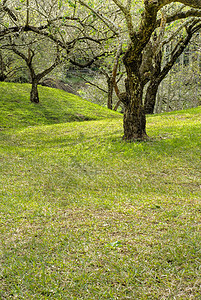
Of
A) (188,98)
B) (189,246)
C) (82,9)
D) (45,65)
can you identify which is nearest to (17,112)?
(82,9)

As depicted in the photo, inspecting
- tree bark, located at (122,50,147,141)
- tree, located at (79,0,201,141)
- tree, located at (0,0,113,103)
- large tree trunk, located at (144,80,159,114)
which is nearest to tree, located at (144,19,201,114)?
large tree trunk, located at (144,80,159,114)

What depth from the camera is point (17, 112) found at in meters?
18.9

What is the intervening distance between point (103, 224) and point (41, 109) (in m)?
17.2

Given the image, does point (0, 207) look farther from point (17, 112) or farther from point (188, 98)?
point (188, 98)

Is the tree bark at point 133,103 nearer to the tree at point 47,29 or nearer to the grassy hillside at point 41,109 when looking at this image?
the tree at point 47,29

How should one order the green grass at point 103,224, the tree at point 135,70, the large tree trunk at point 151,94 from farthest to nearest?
the large tree trunk at point 151,94, the tree at point 135,70, the green grass at point 103,224

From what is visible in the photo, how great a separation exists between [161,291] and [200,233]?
4.78 ft

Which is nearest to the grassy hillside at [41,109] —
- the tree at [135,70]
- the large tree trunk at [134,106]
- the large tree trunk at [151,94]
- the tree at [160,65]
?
the large tree trunk at [151,94]

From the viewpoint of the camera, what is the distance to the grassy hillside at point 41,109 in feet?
59.4

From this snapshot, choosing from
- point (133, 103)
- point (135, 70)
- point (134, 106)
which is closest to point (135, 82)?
point (135, 70)

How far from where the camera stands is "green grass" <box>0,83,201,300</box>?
2.99m

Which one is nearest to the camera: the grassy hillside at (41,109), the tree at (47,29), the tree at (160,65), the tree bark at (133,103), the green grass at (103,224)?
the green grass at (103,224)

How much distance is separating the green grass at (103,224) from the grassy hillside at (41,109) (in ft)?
29.8

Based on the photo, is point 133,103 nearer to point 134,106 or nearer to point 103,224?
point 134,106
